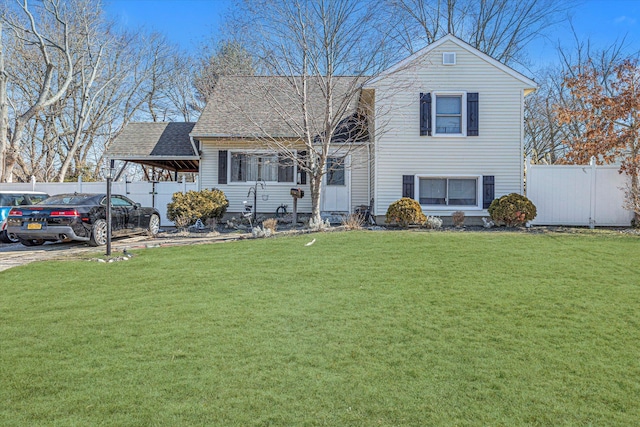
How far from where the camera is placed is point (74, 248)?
10.7 m

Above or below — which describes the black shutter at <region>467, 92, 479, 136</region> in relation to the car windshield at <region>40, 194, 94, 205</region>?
above

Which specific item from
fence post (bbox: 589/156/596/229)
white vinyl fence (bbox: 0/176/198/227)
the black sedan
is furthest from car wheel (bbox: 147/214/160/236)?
fence post (bbox: 589/156/596/229)

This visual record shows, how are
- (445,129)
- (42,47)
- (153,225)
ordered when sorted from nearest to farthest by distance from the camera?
1. (153,225)
2. (445,129)
3. (42,47)

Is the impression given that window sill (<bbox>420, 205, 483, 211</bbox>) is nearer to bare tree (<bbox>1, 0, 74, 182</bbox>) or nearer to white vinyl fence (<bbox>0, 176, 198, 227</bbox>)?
white vinyl fence (<bbox>0, 176, 198, 227</bbox>)

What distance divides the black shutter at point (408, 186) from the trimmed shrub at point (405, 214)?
1286 mm

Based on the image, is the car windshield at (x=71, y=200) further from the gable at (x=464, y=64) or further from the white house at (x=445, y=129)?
the gable at (x=464, y=64)

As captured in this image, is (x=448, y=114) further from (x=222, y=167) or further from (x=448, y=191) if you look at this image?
(x=222, y=167)

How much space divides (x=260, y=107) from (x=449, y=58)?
22.9 feet

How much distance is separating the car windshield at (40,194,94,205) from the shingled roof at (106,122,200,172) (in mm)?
5375

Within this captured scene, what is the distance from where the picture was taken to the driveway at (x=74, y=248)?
9219 mm

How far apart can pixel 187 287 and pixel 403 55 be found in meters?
10.8

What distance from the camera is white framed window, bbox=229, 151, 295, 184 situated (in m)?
16.5

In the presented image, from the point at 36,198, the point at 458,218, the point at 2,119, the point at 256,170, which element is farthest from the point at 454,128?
the point at 2,119

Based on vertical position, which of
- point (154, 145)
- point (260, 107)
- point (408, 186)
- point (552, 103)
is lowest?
point (408, 186)
